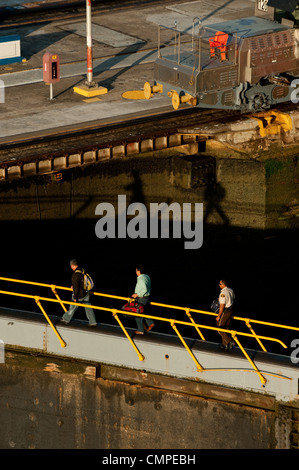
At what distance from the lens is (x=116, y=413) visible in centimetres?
2502

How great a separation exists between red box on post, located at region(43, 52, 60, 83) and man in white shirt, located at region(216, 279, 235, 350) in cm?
1607

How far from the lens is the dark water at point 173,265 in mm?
32156

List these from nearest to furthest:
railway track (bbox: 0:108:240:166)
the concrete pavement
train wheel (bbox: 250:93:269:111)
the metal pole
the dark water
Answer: the dark water < railway track (bbox: 0:108:240:166) < train wheel (bbox: 250:93:269:111) < the concrete pavement < the metal pole

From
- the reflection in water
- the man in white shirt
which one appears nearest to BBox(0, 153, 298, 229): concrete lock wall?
the reflection in water

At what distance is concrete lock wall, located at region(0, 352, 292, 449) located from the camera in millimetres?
23859

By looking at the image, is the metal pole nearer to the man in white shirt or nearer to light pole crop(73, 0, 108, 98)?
light pole crop(73, 0, 108, 98)

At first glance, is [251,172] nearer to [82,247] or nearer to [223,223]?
[223,223]

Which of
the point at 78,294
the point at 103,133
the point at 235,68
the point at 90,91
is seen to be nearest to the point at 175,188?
the point at 103,133

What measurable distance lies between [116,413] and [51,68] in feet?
53.7

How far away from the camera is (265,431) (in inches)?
934

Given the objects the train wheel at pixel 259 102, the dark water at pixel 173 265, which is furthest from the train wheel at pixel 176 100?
the dark water at pixel 173 265

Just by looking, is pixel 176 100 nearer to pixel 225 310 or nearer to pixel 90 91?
pixel 90 91

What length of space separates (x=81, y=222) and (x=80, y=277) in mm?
8814
